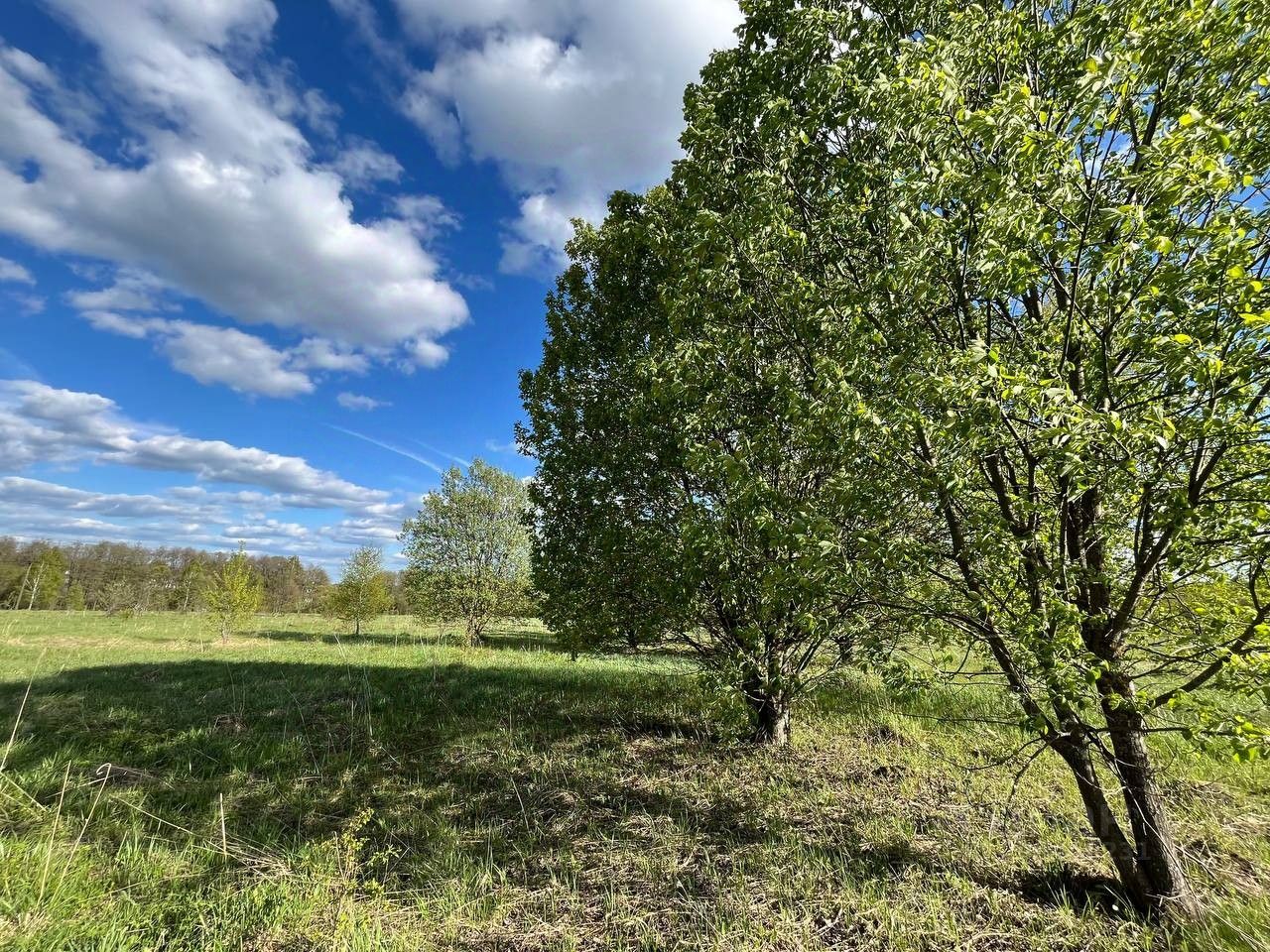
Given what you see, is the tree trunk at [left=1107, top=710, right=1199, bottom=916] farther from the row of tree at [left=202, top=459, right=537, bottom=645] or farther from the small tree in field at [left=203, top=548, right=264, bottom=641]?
the small tree in field at [left=203, top=548, right=264, bottom=641]

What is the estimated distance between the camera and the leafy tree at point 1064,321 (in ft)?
10.3

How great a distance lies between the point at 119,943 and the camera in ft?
13.1

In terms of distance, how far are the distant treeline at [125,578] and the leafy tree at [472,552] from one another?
12925mm

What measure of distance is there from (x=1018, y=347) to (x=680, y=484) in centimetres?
517

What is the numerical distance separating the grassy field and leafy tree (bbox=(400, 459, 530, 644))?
17.2m

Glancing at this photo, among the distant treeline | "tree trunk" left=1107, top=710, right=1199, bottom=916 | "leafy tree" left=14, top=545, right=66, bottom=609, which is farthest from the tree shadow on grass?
"leafy tree" left=14, top=545, right=66, bottom=609

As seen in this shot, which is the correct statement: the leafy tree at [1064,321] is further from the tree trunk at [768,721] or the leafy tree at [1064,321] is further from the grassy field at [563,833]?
the tree trunk at [768,721]

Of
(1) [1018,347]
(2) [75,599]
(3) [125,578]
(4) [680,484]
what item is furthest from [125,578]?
(1) [1018,347]

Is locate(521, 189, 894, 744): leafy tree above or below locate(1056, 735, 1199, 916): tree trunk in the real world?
above

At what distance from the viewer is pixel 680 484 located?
28.5 ft

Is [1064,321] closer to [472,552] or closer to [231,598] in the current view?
[472,552]

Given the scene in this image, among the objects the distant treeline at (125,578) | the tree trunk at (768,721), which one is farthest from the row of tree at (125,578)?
the tree trunk at (768,721)

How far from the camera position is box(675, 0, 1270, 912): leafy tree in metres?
3.13


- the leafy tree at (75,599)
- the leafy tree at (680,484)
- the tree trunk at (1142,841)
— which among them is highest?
the leafy tree at (680,484)
